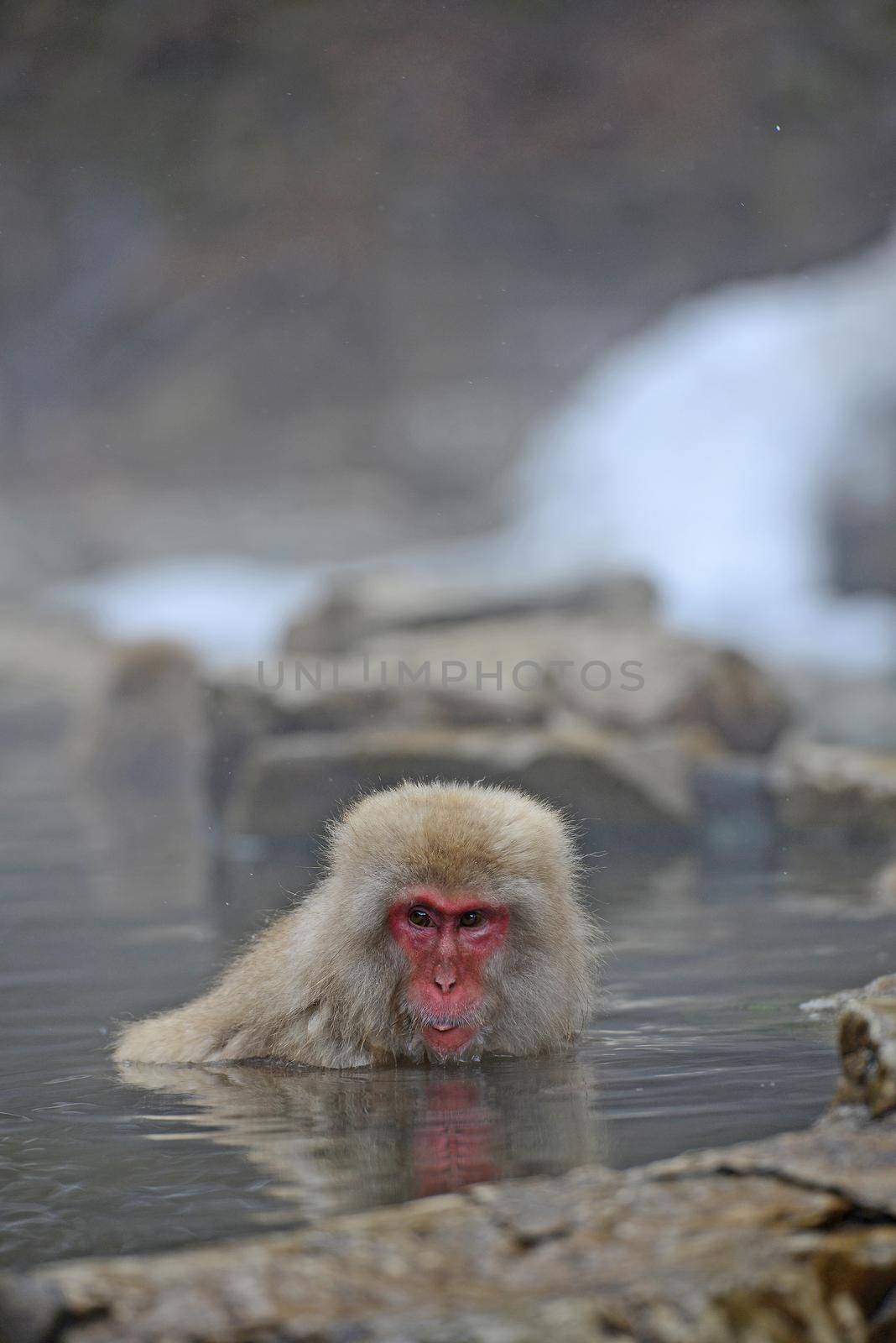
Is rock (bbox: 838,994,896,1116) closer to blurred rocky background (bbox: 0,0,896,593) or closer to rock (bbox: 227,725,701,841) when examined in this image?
rock (bbox: 227,725,701,841)

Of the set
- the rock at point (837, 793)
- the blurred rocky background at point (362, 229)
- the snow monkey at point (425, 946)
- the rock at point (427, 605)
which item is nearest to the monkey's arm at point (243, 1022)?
the snow monkey at point (425, 946)

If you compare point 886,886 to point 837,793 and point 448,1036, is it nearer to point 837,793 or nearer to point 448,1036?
point 837,793

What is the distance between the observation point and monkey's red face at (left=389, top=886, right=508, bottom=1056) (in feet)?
11.6

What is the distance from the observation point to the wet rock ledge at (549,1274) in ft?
6.28

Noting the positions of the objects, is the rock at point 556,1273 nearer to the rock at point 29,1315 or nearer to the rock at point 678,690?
the rock at point 29,1315

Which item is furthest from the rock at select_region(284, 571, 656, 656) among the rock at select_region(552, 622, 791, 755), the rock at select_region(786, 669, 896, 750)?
the rock at select_region(786, 669, 896, 750)

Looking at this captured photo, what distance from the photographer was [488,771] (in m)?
7.98

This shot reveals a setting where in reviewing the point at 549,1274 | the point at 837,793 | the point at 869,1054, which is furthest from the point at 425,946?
the point at 837,793

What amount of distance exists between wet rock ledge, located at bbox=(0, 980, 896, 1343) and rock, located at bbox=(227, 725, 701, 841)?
18.2 feet

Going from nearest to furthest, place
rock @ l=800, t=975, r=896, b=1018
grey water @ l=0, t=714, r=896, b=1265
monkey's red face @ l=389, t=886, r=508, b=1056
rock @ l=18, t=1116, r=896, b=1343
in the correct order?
rock @ l=18, t=1116, r=896, b=1343 < grey water @ l=0, t=714, r=896, b=1265 < monkey's red face @ l=389, t=886, r=508, b=1056 < rock @ l=800, t=975, r=896, b=1018

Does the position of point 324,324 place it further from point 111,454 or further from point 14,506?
point 14,506

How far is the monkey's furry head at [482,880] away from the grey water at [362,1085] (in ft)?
0.37

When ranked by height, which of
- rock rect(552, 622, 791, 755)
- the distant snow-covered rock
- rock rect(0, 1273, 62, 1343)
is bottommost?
rock rect(0, 1273, 62, 1343)

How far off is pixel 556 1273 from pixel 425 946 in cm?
156
